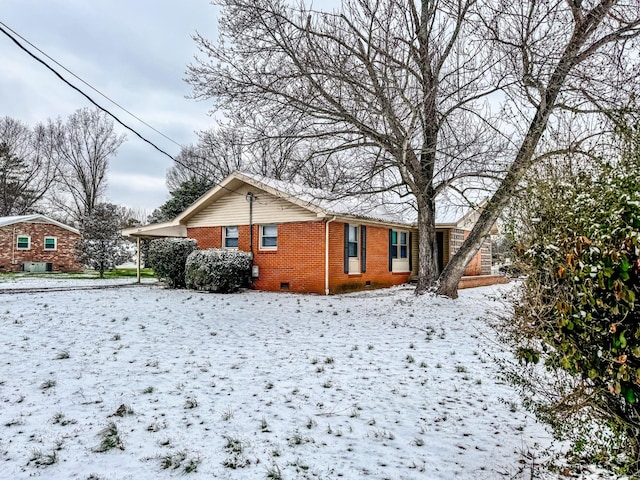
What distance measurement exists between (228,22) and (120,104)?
3.15m

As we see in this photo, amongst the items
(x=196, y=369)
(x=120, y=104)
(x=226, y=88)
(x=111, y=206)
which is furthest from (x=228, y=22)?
(x=111, y=206)

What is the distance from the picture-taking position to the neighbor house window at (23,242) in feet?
80.7

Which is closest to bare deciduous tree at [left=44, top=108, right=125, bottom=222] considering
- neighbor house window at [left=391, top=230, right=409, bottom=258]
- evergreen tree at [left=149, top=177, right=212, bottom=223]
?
evergreen tree at [left=149, top=177, right=212, bottom=223]

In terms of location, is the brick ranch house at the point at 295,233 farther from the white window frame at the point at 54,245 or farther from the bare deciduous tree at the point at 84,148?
the bare deciduous tree at the point at 84,148

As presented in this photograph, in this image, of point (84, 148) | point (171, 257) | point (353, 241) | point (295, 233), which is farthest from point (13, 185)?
point (353, 241)

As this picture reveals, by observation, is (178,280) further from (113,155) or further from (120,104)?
(113,155)

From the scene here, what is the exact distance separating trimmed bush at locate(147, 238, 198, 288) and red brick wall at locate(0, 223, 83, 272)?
1338 centimetres

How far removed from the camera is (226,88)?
366 inches

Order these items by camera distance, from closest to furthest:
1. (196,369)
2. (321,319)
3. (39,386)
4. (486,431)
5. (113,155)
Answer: (486,431), (39,386), (196,369), (321,319), (113,155)

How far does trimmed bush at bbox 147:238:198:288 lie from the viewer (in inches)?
589

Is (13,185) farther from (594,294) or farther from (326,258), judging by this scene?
(594,294)

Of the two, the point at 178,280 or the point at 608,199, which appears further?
the point at 178,280

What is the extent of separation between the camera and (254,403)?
13.3 ft

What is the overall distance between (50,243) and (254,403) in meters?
27.6
